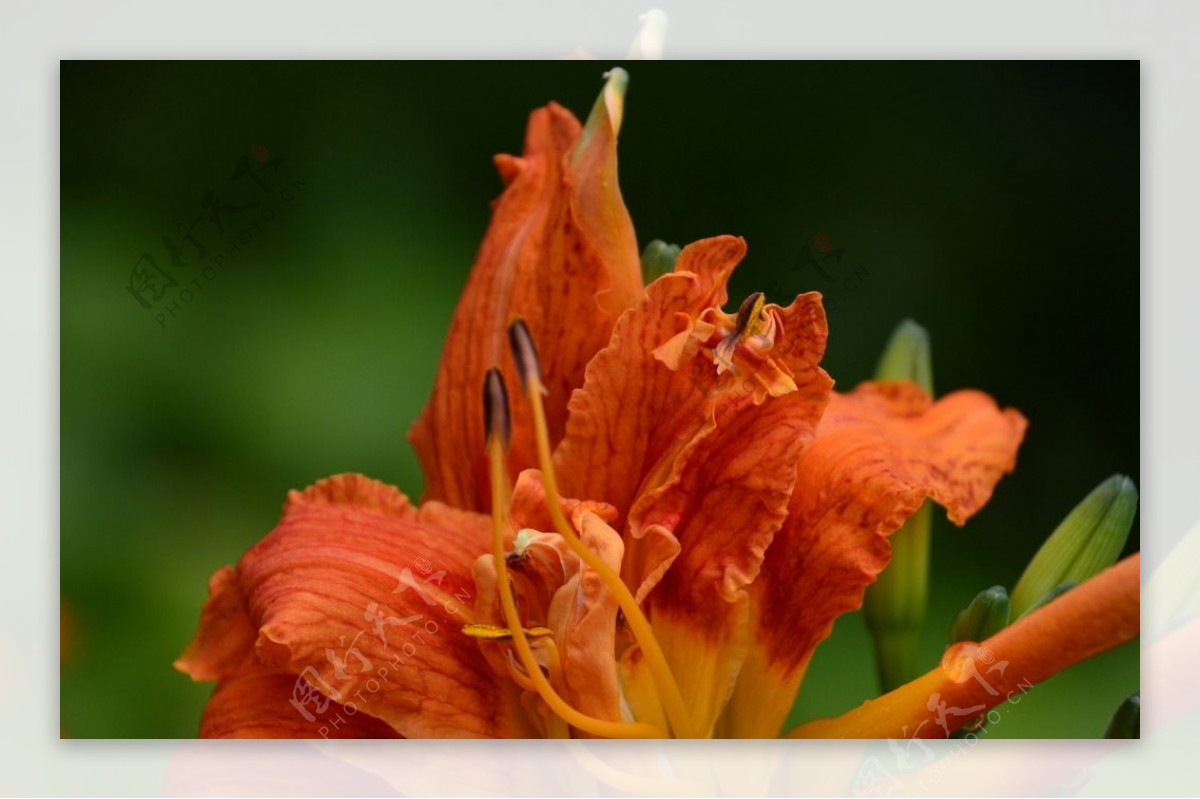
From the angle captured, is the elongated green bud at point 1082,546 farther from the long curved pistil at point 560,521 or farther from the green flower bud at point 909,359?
the long curved pistil at point 560,521

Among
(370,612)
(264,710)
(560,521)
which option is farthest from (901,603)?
(264,710)

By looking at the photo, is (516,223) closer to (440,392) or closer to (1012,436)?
(440,392)

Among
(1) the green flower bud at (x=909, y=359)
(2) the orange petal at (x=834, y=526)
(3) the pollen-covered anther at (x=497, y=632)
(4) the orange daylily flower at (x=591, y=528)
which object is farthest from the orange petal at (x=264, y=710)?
(1) the green flower bud at (x=909, y=359)

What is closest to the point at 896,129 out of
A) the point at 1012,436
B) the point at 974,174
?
the point at 974,174

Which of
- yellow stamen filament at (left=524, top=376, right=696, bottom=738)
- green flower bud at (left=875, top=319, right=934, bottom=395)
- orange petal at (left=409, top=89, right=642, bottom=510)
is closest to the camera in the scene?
yellow stamen filament at (left=524, top=376, right=696, bottom=738)

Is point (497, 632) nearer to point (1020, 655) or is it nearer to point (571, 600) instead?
point (571, 600)

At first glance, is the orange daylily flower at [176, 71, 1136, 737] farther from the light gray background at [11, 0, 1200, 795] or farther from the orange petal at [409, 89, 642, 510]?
the light gray background at [11, 0, 1200, 795]

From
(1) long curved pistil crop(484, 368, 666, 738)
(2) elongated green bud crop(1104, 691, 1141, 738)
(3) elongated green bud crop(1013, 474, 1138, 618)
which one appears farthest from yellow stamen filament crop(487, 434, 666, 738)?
(2) elongated green bud crop(1104, 691, 1141, 738)
